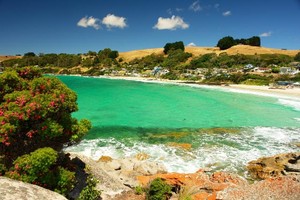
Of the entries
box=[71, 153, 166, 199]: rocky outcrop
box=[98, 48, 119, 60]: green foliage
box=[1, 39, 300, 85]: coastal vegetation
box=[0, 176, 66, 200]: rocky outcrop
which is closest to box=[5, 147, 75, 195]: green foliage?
box=[0, 176, 66, 200]: rocky outcrop

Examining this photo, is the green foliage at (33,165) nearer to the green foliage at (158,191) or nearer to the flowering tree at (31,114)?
the flowering tree at (31,114)

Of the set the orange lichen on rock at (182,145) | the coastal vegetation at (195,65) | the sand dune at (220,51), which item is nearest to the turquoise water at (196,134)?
the orange lichen on rock at (182,145)

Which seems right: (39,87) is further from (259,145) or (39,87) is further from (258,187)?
(259,145)

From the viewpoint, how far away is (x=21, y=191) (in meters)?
8.71

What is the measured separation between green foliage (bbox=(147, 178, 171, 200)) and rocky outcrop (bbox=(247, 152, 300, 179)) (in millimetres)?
7786

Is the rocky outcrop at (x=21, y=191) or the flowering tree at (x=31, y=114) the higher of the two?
the flowering tree at (x=31, y=114)

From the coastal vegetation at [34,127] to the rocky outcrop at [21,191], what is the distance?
0.68 meters

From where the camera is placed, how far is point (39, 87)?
11156 millimetres

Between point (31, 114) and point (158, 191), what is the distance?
6.56m

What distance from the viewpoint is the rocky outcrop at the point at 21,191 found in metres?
8.33

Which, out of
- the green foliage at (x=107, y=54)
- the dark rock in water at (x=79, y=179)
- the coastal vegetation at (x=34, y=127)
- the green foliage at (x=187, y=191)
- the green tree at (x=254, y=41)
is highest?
the green tree at (x=254, y=41)

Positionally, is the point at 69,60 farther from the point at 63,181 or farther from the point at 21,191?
the point at 21,191

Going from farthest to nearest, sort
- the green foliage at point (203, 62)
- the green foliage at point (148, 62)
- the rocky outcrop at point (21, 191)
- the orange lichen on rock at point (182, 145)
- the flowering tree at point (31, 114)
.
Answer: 1. the green foliage at point (148, 62)
2. the green foliage at point (203, 62)
3. the orange lichen on rock at point (182, 145)
4. the flowering tree at point (31, 114)
5. the rocky outcrop at point (21, 191)

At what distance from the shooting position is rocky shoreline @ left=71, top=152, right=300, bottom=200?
11.5m
